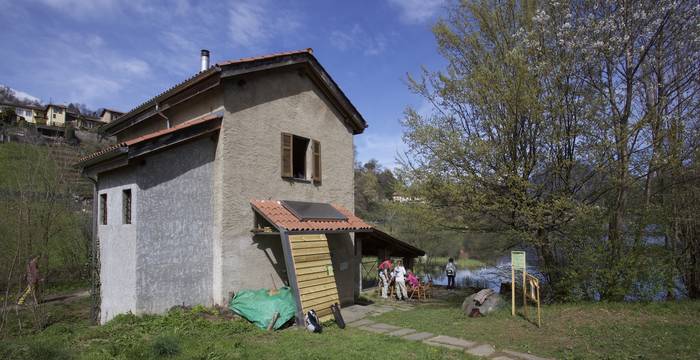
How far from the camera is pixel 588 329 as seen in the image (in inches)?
344

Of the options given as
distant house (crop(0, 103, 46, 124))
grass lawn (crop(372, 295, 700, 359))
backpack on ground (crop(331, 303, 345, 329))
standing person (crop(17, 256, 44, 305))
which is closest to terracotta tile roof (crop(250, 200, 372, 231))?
backpack on ground (crop(331, 303, 345, 329))

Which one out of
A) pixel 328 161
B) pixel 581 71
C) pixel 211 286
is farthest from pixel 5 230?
pixel 581 71

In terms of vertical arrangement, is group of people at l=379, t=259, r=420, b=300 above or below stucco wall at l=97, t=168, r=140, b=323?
below

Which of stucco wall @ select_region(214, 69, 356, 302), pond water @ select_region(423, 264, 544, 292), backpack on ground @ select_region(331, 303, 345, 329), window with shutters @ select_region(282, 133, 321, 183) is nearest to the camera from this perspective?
backpack on ground @ select_region(331, 303, 345, 329)

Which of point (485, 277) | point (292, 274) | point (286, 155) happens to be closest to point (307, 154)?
point (286, 155)

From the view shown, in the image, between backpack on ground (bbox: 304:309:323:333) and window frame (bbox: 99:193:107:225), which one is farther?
window frame (bbox: 99:193:107:225)

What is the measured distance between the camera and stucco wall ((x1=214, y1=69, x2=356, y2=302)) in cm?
1010

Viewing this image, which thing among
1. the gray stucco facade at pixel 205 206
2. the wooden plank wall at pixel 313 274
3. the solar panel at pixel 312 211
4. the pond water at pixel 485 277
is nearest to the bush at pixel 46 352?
the gray stucco facade at pixel 205 206

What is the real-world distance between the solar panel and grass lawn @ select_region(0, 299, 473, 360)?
292 cm

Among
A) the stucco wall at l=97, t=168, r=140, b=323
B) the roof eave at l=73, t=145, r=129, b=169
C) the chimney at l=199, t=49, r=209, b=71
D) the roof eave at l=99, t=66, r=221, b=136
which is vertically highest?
the chimney at l=199, t=49, r=209, b=71

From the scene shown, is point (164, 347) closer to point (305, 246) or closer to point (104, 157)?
point (305, 246)

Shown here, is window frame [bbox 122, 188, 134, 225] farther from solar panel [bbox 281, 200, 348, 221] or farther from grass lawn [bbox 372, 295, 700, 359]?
grass lawn [bbox 372, 295, 700, 359]

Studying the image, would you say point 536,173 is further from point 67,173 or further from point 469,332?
point 67,173

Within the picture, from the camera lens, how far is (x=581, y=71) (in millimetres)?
11484
